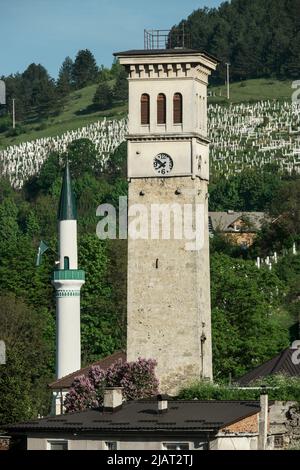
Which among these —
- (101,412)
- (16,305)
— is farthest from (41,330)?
(101,412)

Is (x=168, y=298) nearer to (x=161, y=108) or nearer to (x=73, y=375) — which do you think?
(x=161, y=108)

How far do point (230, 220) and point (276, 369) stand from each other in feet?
325

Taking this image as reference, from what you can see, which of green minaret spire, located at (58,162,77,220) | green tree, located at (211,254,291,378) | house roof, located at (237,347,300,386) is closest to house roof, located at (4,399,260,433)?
house roof, located at (237,347,300,386)

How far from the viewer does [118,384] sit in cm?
8631

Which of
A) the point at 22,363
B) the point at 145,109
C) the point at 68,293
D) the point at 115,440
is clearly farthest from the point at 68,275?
the point at 115,440

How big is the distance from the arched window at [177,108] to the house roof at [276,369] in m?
9.79

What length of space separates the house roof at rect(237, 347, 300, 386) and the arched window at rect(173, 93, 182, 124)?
979cm

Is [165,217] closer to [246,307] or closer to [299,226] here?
[246,307]

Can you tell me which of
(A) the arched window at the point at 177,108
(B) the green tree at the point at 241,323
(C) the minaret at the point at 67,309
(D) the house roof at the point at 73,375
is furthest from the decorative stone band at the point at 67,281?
(A) the arched window at the point at 177,108

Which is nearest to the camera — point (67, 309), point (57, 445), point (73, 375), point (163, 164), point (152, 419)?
point (57, 445)

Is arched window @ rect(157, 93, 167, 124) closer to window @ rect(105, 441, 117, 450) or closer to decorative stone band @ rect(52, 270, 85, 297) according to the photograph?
decorative stone band @ rect(52, 270, 85, 297)

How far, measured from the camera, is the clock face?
8881 cm

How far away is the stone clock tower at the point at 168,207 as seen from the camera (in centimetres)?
8744
